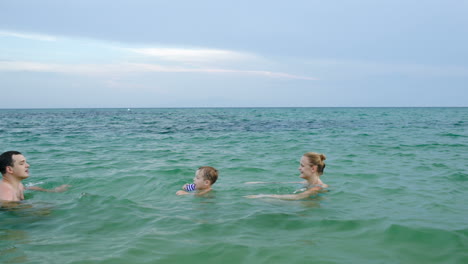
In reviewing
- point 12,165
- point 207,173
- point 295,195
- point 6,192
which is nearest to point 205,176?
point 207,173

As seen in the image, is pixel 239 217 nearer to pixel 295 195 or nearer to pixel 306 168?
pixel 295 195

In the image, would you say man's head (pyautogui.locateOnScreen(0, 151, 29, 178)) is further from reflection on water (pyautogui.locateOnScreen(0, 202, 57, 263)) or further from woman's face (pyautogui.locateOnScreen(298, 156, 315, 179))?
woman's face (pyautogui.locateOnScreen(298, 156, 315, 179))

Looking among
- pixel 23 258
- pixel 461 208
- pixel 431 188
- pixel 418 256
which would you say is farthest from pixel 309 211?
pixel 23 258

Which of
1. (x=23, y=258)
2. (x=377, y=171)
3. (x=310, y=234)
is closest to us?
(x=23, y=258)

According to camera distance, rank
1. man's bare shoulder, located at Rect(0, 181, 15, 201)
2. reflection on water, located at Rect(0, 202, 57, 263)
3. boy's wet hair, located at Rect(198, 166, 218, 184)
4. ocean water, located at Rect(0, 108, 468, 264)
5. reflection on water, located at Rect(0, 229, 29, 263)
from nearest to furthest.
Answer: reflection on water, located at Rect(0, 229, 29, 263) < reflection on water, located at Rect(0, 202, 57, 263) < ocean water, located at Rect(0, 108, 468, 264) < man's bare shoulder, located at Rect(0, 181, 15, 201) < boy's wet hair, located at Rect(198, 166, 218, 184)

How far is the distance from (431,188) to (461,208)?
156 cm

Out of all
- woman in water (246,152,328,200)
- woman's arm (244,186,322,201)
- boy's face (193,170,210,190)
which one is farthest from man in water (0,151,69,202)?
woman in water (246,152,328,200)

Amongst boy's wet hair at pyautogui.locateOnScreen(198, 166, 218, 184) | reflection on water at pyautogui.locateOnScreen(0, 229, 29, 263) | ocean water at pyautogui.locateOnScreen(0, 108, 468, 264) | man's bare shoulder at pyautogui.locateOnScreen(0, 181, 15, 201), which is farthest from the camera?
boy's wet hair at pyautogui.locateOnScreen(198, 166, 218, 184)

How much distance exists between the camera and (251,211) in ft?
19.6

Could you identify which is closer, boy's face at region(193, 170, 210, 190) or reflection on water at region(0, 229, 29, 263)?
reflection on water at region(0, 229, 29, 263)

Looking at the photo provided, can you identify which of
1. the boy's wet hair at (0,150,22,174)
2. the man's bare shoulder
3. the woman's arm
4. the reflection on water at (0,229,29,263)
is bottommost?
the reflection on water at (0,229,29,263)

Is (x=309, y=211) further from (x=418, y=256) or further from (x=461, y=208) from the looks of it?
(x=461, y=208)

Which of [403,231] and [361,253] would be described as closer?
[361,253]

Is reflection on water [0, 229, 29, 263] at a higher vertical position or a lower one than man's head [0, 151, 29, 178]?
lower
